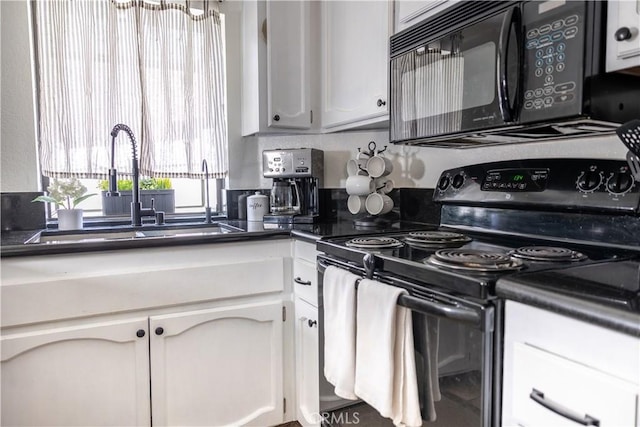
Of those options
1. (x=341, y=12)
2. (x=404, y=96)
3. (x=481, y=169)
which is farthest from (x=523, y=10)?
(x=341, y=12)

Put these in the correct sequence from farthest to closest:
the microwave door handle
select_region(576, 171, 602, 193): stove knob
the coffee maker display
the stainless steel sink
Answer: the coffee maker display, the stainless steel sink, select_region(576, 171, 602, 193): stove knob, the microwave door handle

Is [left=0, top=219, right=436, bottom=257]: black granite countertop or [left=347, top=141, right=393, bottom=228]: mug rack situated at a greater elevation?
[left=347, top=141, right=393, bottom=228]: mug rack

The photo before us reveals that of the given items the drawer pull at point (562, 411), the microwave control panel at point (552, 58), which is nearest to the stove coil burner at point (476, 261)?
the drawer pull at point (562, 411)

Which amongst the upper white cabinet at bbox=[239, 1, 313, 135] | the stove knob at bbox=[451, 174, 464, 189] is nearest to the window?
the upper white cabinet at bbox=[239, 1, 313, 135]

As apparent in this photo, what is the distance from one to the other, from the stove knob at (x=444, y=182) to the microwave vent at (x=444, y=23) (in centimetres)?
52

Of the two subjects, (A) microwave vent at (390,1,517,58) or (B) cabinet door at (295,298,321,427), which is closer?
(A) microwave vent at (390,1,517,58)

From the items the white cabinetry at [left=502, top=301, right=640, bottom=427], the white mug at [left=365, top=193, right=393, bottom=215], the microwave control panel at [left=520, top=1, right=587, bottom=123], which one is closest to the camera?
the white cabinetry at [left=502, top=301, right=640, bottom=427]

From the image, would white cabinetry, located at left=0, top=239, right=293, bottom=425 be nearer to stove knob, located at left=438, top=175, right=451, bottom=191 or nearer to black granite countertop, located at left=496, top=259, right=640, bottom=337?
stove knob, located at left=438, top=175, right=451, bottom=191

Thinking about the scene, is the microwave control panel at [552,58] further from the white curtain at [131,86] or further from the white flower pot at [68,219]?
the white flower pot at [68,219]

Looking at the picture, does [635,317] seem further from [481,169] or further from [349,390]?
[481,169]

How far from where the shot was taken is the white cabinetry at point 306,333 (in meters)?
1.63

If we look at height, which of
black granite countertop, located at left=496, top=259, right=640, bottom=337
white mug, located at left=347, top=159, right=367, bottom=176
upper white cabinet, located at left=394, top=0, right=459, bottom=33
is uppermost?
upper white cabinet, located at left=394, top=0, right=459, bottom=33

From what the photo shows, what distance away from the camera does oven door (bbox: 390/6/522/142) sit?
107 cm

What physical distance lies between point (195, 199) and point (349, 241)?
1.28 metres
